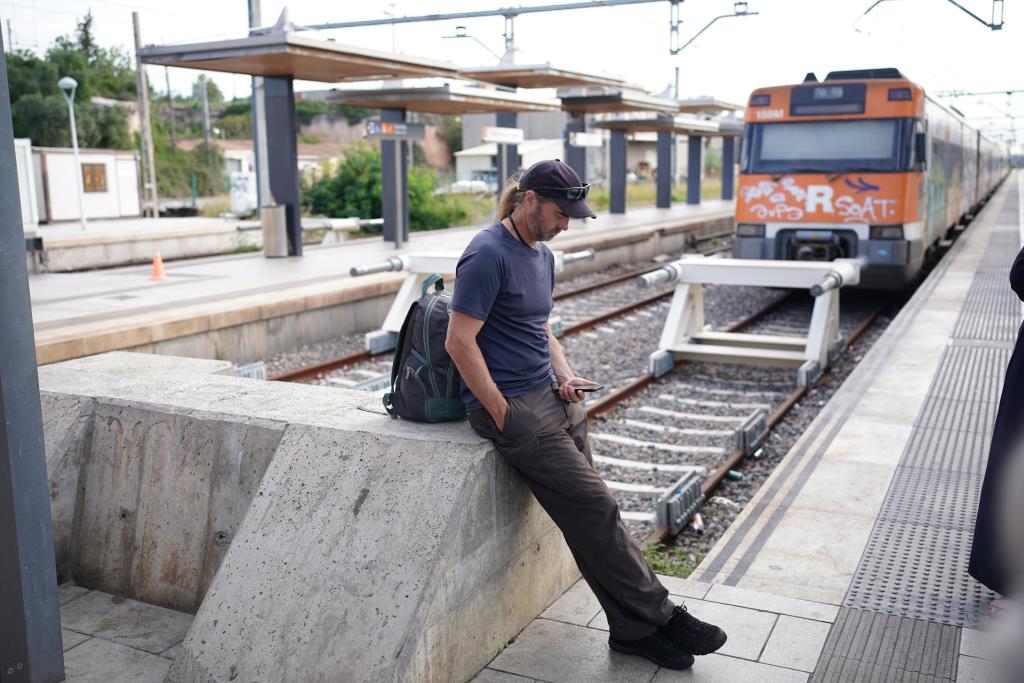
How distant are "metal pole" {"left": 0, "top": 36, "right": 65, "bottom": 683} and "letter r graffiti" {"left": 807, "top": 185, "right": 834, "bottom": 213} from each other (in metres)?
11.4

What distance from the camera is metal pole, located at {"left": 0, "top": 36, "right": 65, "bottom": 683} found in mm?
3223

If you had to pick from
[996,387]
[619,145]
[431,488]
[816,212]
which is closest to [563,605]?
[431,488]

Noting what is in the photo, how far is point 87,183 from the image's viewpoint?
93.6 ft


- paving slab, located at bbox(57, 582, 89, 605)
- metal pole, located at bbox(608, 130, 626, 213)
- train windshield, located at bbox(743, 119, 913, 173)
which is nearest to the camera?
paving slab, located at bbox(57, 582, 89, 605)

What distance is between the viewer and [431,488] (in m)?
3.46

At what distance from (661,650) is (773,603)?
74 cm

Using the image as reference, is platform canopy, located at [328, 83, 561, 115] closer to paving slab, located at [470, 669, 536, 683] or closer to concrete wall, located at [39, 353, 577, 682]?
concrete wall, located at [39, 353, 577, 682]

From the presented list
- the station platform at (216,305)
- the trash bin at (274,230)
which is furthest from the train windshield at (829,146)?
the trash bin at (274,230)

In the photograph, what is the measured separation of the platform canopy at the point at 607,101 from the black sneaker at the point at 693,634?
20.6m

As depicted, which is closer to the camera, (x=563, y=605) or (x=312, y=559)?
(x=312, y=559)

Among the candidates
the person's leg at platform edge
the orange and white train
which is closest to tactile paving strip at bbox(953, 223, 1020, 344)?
the orange and white train

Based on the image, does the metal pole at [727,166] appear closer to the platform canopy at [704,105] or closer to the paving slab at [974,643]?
the platform canopy at [704,105]

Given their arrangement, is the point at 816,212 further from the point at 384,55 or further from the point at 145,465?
the point at 145,465

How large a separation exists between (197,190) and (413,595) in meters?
44.5
